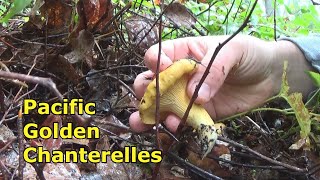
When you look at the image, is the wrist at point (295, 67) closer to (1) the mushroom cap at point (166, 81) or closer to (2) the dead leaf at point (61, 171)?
(1) the mushroom cap at point (166, 81)

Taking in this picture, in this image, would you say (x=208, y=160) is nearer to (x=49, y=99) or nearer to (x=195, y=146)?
(x=195, y=146)

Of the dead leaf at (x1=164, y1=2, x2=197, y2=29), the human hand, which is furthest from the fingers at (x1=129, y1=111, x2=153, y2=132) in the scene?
the dead leaf at (x1=164, y1=2, x2=197, y2=29)

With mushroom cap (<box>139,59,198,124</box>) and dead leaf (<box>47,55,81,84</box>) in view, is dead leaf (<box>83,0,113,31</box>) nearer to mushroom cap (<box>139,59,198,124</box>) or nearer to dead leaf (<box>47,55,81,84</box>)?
dead leaf (<box>47,55,81,84</box>)

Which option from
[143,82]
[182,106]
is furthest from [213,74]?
[143,82]

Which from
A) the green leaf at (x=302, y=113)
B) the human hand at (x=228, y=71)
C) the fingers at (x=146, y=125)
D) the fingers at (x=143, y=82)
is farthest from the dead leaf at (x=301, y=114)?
the fingers at (x=143, y=82)

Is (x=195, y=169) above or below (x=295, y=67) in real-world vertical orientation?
below

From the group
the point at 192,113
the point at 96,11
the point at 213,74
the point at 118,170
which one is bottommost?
the point at 118,170

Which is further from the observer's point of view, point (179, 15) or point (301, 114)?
point (179, 15)

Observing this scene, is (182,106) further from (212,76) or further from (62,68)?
(62,68)
